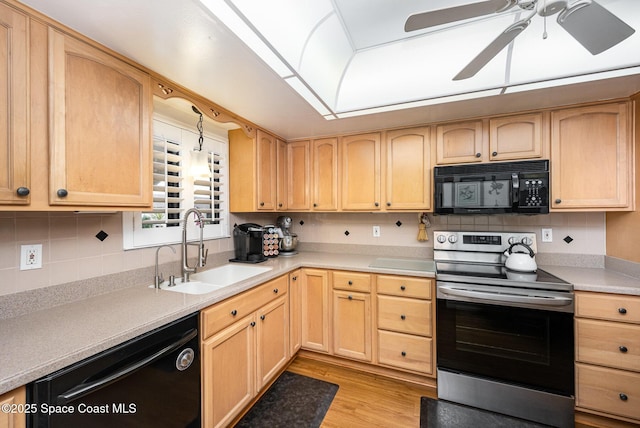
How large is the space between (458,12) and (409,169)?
147 cm

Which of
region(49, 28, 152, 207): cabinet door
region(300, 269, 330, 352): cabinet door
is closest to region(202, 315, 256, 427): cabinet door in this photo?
region(300, 269, 330, 352): cabinet door

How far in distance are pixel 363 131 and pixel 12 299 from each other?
2.51 metres

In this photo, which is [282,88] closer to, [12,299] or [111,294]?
[111,294]

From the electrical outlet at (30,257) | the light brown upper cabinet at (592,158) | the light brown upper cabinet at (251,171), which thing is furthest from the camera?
the light brown upper cabinet at (251,171)

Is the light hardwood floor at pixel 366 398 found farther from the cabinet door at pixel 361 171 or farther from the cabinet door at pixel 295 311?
the cabinet door at pixel 361 171

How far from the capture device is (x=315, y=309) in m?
2.33

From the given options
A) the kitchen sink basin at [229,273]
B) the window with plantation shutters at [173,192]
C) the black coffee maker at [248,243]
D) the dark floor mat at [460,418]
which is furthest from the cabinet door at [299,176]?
the dark floor mat at [460,418]

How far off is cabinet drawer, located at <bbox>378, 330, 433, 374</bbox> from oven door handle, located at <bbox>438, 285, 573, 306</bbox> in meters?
0.44

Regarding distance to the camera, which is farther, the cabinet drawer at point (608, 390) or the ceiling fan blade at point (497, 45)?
the cabinet drawer at point (608, 390)

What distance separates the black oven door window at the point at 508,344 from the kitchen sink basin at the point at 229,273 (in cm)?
144

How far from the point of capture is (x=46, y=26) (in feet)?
3.45

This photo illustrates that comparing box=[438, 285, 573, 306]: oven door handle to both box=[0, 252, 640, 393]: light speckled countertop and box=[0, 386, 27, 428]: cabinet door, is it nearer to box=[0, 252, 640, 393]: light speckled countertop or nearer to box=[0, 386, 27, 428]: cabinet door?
box=[0, 252, 640, 393]: light speckled countertop

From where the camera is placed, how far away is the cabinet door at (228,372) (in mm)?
1397

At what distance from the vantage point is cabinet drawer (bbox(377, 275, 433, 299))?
1991 mm
